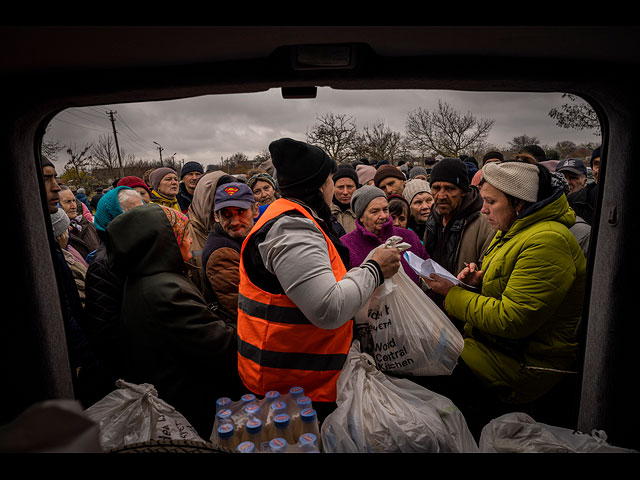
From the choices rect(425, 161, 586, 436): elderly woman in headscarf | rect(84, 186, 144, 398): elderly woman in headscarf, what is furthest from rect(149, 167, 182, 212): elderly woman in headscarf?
rect(425, 161, 586, 436): elderly woman in headscarf

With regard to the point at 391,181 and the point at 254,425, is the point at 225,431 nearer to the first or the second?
the point at 254,425

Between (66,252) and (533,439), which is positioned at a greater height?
(66,252)

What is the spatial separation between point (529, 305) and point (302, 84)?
5.13ft

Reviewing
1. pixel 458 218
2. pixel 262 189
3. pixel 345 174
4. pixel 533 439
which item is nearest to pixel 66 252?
pixel 262 189

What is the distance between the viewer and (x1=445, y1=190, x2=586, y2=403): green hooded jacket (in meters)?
1.76

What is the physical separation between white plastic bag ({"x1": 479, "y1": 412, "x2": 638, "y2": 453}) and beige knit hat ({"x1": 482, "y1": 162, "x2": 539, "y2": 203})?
1184 millimetres

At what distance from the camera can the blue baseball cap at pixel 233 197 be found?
2.79m

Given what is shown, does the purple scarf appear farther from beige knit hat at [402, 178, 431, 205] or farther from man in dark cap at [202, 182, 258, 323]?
beige knit hat at [402, 178, 431, 205]

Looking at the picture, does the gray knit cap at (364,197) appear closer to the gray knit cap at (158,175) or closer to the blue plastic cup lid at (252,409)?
the blue plastic cup lid at (252,409)

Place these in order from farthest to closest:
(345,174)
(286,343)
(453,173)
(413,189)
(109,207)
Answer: (345,174) < (413,189) < (109,207) < (453,173) < (286,343)

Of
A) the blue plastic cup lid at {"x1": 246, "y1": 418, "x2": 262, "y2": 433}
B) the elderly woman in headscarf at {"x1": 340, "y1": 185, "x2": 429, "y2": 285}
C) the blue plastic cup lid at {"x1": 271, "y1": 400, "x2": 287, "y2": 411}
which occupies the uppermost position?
the elderly woman in headscarf at {"x1": 340, "y1": 185, "x2": 429, "y2": 285}

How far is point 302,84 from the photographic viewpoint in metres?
1.37
